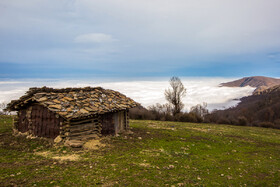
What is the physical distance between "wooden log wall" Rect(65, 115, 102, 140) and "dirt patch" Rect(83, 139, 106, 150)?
69 cm

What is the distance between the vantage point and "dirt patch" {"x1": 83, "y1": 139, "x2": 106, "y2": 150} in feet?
42.8

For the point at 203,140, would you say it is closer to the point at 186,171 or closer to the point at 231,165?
the point at 231,165

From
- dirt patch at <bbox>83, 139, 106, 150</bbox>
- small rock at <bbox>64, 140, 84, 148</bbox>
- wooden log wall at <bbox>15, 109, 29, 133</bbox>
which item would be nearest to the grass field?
dirt patch at <bbox>83, 139, 106, 150</bbox>

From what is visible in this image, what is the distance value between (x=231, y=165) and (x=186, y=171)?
3999mm

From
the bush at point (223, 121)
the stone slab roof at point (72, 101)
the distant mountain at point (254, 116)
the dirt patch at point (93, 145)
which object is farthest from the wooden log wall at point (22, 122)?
the bush at point (223, 121)

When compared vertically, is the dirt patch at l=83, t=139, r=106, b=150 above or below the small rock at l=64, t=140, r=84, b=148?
below

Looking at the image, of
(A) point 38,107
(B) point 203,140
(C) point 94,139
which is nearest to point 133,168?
(C) point 94,139

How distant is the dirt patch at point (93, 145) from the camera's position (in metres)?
13.1

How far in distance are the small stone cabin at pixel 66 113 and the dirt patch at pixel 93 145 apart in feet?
2.27

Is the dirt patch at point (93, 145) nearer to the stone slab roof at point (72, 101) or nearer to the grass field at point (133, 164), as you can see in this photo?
the grass field at point (133, 164)

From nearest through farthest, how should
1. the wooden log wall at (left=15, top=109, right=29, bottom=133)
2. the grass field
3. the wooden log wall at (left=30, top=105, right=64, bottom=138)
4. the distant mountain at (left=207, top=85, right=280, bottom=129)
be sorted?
1. the grass field
2. the wooden log wall at (left=30, top=105, right=64, bottom=138)
3. the wooden log wall at (left=15, top=109, right=29, bottom=133)
4. the distant mountain at (left=207, top=85, right=280, bottom=129)

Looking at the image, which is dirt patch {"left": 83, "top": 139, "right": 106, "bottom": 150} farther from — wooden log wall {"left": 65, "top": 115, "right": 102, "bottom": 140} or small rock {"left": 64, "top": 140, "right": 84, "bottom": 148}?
wooden log wall {"left": 65, "top": 115, "right": 102, "bottom": 140}

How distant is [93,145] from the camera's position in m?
13.4

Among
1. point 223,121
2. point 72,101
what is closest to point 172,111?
point 223,121
